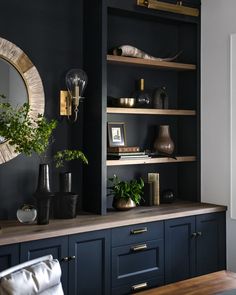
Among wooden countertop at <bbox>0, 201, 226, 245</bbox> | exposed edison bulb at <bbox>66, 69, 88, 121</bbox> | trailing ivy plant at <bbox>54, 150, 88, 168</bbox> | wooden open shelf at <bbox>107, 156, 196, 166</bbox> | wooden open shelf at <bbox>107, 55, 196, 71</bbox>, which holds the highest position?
wooden open shelf at <bbox>107, 55, 196, 71</bbox>

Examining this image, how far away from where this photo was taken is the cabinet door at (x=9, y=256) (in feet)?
8.61

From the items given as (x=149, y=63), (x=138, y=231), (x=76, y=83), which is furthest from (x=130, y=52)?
(x=138, y=231)

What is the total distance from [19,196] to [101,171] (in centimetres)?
62

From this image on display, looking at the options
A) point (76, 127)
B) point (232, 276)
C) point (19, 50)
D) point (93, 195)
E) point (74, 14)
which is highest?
point (74, 14)

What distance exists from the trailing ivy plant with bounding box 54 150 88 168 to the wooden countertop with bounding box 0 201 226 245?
42cm

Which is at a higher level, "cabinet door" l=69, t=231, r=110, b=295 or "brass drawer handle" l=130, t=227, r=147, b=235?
"brass drawer handle" l=130, t=227, r=147, b=235

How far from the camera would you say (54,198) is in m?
3.27

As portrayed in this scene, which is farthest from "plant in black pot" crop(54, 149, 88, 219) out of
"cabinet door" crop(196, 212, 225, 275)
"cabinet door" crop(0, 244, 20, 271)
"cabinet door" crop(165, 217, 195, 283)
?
"cabinet door" crop(196, 212, 225, 275)

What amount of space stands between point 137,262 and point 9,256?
101cm

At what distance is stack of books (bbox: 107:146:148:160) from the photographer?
11.6ft

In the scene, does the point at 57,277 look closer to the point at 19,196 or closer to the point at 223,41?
the point at 19,196

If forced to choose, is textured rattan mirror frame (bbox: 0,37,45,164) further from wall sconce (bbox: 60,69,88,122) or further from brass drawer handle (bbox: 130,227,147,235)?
brass drawer handle (bbox: 130,227,147,235)

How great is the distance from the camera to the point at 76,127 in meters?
3.55

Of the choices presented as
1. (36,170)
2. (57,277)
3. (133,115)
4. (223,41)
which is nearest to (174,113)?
(133,115)
